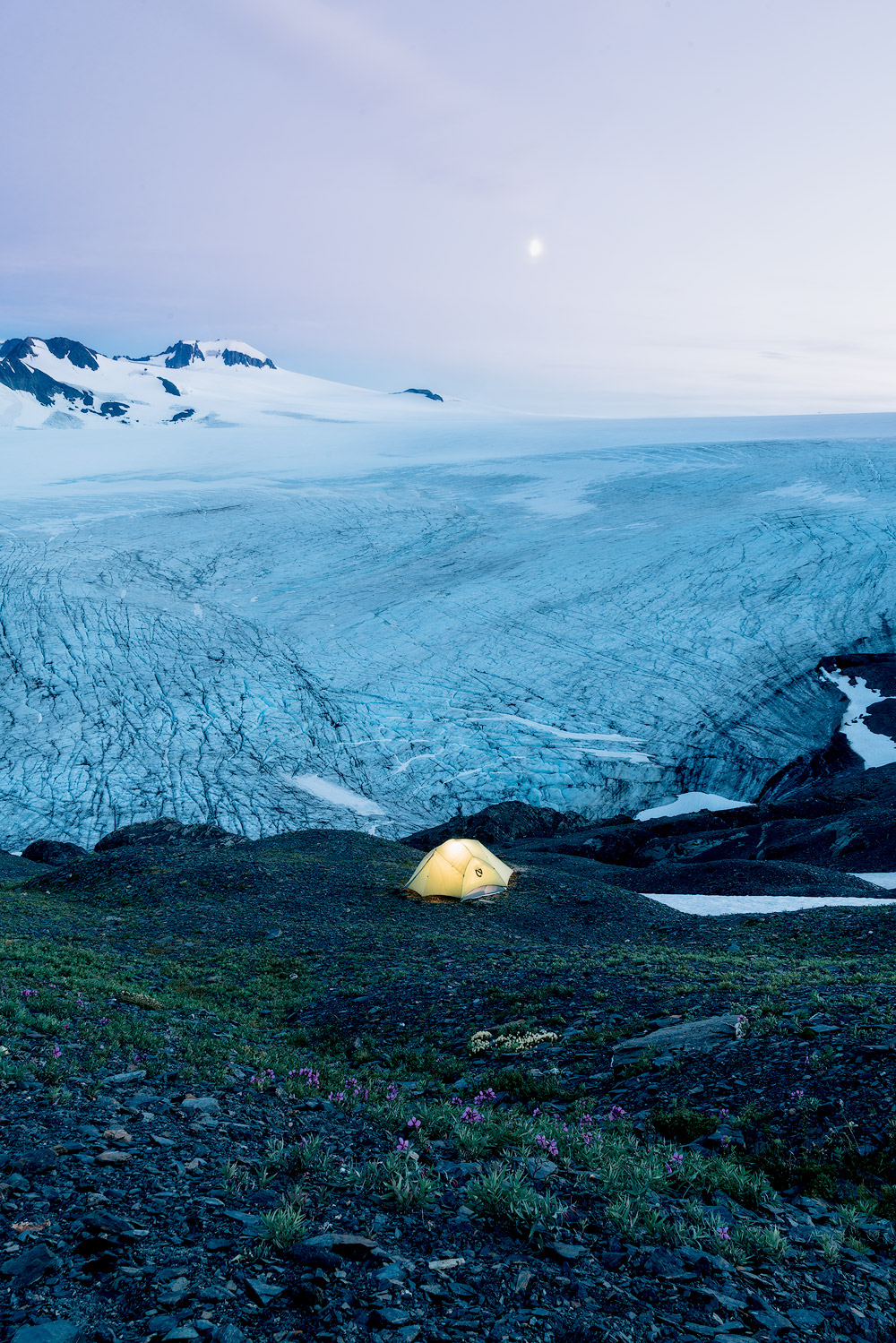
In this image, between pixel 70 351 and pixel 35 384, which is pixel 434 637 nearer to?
pixel 35 384

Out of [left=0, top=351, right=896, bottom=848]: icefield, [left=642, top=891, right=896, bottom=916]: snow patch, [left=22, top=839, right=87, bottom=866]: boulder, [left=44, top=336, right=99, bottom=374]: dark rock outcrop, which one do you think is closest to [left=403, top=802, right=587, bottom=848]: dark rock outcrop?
[left=0, top=351, right=896, bottom=848]: icefield

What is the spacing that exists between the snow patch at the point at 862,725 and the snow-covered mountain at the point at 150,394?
352 ft

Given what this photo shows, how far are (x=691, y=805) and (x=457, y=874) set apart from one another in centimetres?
1273

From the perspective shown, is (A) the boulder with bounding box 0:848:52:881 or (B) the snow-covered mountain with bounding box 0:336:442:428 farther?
(B) the snow-covered mountain with bounding box 0:336:442:428

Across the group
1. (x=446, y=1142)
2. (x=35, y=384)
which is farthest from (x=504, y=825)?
(x=35, y=384)

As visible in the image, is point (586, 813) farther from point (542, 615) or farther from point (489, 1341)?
point (489, 1341)

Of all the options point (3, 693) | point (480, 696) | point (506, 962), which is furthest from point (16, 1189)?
point (3, 693)

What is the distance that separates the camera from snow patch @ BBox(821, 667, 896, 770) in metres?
28.7

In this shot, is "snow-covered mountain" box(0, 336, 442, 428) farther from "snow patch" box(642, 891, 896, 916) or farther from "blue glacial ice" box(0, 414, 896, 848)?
"snow patch" box(642, 891, 896, 916)

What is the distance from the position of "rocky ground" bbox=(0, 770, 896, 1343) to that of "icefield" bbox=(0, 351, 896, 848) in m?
15.0

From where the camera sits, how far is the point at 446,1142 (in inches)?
197

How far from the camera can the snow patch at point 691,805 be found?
26703mm

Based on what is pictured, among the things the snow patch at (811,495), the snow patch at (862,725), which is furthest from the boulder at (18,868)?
the snow patch at (811,495)

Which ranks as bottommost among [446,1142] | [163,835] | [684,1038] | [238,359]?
[163,835]
